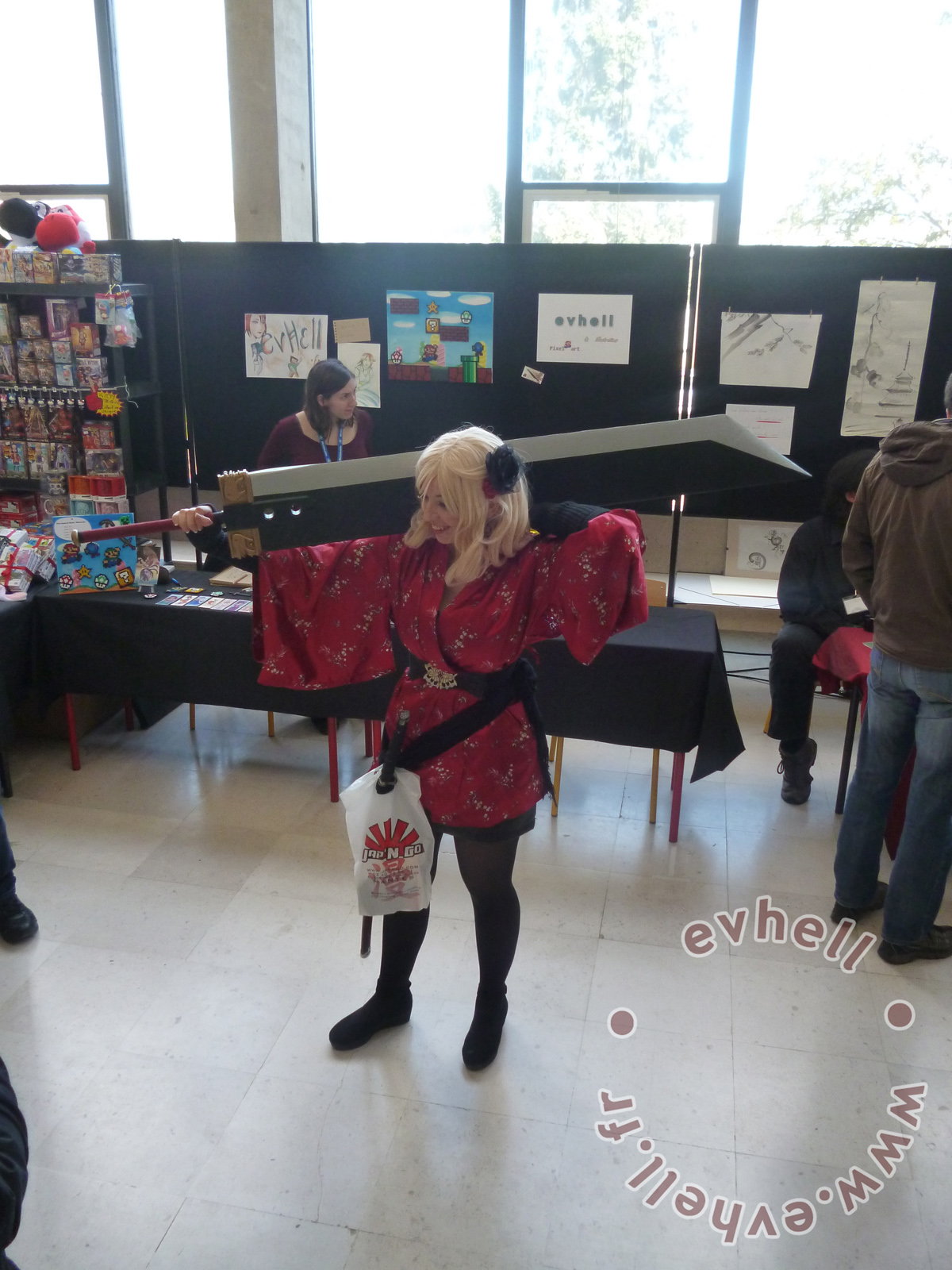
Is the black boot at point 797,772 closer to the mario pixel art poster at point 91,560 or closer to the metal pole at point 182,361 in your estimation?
the mario pixel art poster at point 91,560

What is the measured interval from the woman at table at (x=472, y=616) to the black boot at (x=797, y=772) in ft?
5.04

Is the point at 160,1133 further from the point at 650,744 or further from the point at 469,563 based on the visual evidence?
the point at 650,744

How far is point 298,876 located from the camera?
2734 mm

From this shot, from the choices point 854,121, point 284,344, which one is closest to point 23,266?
point 284,344

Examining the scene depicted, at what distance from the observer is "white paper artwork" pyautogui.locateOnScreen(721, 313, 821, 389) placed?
3.61 metres

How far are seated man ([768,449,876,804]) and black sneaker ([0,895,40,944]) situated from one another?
233 centimetres

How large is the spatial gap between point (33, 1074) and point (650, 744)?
1825 mm

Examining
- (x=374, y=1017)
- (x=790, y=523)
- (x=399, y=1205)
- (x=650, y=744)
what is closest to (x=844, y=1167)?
(x=399, y=1205)

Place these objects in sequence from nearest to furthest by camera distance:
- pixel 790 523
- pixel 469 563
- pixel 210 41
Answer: pixel 469 563 → pixel 790 523 → pixel 210 41

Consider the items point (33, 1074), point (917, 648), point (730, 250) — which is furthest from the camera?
point (730, 250)

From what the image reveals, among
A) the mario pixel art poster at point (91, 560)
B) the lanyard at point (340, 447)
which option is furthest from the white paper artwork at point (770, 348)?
the mario pixel art poster at point (91, 560)

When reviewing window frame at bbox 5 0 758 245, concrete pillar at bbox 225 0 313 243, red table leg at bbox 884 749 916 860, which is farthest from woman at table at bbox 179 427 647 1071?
window frame at bbox 5 0 758 245

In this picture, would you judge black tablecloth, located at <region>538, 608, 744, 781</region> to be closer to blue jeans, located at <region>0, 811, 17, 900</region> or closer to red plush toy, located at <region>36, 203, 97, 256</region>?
blue jeans, located at <region>0, 811, 17, 900</region>

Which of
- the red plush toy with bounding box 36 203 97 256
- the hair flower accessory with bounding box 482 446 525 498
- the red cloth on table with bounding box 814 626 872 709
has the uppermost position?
the red plush toy with bounding box 36 203 97 256
